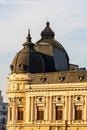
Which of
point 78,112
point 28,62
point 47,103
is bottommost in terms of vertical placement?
point 78,112

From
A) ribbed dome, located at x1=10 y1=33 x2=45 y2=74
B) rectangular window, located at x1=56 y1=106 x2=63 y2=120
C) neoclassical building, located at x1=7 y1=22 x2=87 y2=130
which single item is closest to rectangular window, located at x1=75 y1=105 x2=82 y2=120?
neoclassical building, located at x1=7 y1=22 x2=87 y2=130

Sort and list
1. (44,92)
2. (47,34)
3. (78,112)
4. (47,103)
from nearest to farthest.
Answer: (78,112), (47,103), (44,92), (47,34)

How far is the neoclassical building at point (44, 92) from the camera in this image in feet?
499

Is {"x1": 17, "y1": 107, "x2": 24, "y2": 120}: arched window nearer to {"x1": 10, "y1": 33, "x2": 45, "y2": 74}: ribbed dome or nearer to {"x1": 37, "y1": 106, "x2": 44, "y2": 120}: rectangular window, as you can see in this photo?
{"x1": 37, "y1": 106, "x2": 44, "y2": 120}: rectangular window

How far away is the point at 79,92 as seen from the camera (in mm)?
151875

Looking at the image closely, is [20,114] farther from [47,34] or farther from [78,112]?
[47,34]

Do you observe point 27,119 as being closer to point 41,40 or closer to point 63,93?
point 63,93

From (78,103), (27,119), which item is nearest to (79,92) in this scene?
(78,103)

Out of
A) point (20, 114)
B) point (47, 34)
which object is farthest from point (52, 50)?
point (20, 114)

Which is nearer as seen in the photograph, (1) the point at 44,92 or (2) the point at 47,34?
(1) the point at 44,92

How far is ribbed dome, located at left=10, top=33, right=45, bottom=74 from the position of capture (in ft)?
529

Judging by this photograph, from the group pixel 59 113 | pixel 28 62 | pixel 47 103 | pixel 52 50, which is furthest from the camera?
pixel 52 50

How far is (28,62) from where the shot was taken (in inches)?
6339

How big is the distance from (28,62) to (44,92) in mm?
8356
